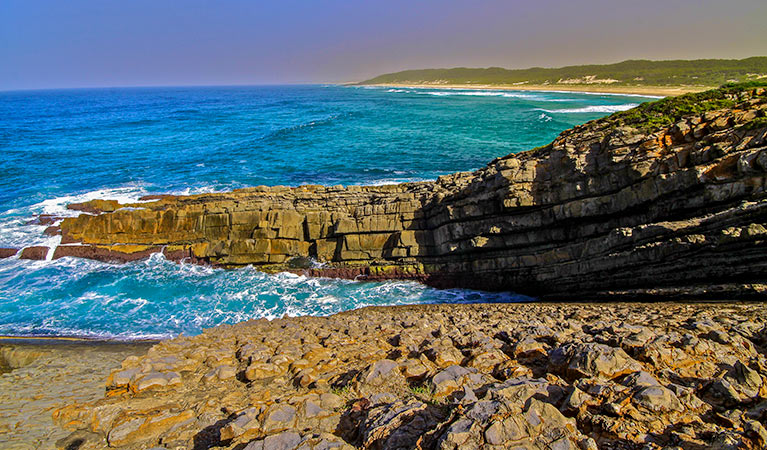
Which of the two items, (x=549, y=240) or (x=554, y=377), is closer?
(x=554, y=377)

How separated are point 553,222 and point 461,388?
1192 cm

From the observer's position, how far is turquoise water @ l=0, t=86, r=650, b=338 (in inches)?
717

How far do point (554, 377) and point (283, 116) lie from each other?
94.4 m

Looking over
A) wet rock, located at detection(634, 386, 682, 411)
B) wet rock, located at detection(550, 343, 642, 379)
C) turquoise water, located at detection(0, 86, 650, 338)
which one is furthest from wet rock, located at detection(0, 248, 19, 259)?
wet rock, located at detection(634, 386, 682, 411)

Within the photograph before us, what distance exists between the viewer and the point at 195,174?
131 ft

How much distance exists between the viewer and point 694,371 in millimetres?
6906

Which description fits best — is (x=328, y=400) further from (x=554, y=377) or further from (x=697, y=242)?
(x=697, y=242)

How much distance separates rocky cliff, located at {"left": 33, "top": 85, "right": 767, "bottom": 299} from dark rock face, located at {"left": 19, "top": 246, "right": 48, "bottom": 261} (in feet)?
3.35

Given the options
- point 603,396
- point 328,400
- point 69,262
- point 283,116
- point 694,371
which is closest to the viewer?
point 603,396

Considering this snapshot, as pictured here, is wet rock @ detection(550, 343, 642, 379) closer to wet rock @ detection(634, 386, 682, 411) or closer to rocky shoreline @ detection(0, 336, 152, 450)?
wet rock @ detection(634, 386, 682, 411)

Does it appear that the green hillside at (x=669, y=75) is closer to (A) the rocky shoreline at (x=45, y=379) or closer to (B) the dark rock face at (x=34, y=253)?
(A) the rocky shoreline at (x=45, y=379)

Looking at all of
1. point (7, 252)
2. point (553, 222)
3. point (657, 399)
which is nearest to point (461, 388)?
point (657, 399)

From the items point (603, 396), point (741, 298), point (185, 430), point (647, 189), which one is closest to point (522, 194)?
point (647, 189)

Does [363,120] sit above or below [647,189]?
above
